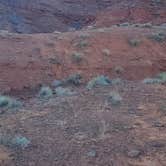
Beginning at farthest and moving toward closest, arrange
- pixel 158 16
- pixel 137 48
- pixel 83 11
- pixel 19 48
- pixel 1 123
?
pixel 83 11, pixel 158 16, pixel 137 48, pixel 19 48, pixel 1 123

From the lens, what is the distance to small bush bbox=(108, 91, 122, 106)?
8734mm

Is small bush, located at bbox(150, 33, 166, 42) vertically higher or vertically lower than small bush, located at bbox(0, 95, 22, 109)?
higher

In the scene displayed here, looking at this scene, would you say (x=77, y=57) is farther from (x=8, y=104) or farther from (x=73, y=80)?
(x=8, y=104)

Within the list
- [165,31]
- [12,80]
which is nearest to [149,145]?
[12,80]

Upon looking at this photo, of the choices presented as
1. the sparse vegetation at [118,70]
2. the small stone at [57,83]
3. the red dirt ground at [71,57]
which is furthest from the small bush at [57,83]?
the sparse vegetation at [118,70]

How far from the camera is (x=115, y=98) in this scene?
8.89 metres

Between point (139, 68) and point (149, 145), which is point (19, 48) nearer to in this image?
point (139, 68)

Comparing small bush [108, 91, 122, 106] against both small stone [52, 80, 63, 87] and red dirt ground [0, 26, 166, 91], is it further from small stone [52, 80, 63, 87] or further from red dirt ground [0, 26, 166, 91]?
red dirt ground [0, 26, 166, 91]

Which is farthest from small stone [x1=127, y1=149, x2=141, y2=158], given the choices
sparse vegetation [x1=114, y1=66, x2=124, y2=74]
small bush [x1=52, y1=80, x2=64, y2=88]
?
sparse vegetation [x1=114, y1=66, x2=124, y2=74]

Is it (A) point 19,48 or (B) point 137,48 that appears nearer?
(A) point 19,48

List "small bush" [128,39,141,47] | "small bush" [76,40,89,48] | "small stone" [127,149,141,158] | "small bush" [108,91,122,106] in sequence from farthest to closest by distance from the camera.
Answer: "small bush" [128,39,141,47]
"small bush" [76,40,89,48]
"small bush" [108,91,122,106]
"small stone" [127,149,141,158]

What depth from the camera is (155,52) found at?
16141 mm

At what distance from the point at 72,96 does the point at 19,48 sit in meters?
5.90

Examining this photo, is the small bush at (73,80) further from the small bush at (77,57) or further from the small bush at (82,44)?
the small bush at (82,44)
